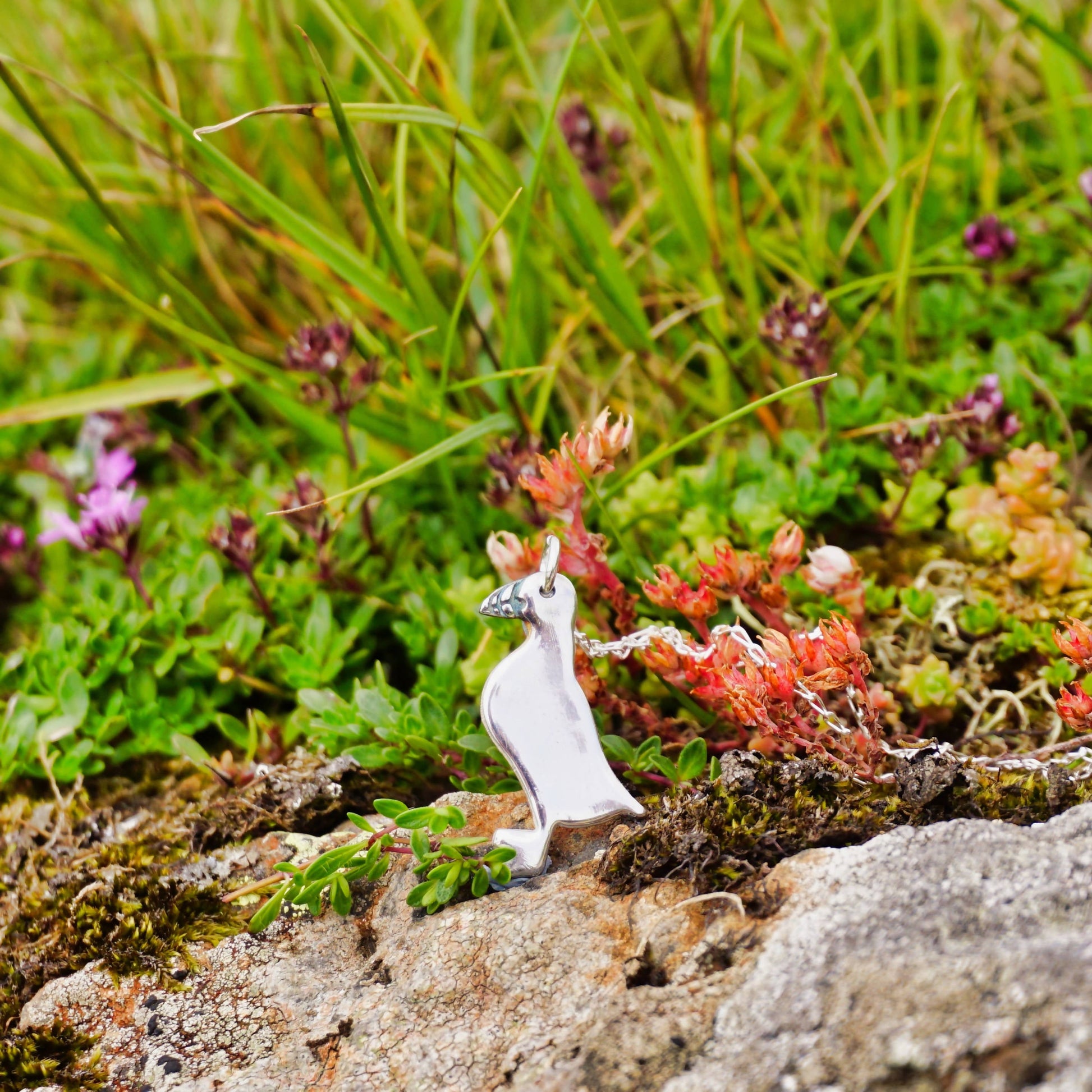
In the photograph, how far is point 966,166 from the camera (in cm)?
318

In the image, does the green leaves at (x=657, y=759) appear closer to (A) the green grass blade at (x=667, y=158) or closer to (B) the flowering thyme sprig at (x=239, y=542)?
(B) the flowering thyme sprig at (x=239, y=542)

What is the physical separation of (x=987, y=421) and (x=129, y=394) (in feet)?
8.32

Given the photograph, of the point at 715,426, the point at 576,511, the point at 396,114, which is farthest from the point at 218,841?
the point at 396,114

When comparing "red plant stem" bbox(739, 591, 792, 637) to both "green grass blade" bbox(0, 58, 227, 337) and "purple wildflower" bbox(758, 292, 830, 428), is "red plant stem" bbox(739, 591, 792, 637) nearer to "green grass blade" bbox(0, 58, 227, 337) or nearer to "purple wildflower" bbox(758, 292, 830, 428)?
"purple wildflower" bbox(758, 292, 830, 428)

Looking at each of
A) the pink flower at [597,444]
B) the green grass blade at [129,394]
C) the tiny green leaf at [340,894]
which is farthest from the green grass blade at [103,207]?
the tiny green leaf at [340,894]

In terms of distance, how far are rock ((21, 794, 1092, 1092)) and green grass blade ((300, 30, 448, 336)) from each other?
146 centimetres

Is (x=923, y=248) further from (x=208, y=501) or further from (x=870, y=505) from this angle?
(x=208, y=501)

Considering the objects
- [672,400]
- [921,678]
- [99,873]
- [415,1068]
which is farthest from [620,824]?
[672,400]

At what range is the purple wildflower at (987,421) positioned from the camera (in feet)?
8.07

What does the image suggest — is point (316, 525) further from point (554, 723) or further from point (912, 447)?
point (912, 447)

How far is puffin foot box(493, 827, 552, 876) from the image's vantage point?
→ 1.80m

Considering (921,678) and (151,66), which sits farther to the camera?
(151,66)

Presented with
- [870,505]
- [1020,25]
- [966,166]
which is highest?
[1020,25]

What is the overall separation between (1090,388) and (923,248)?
0.95 metres
